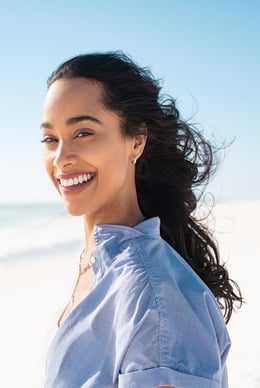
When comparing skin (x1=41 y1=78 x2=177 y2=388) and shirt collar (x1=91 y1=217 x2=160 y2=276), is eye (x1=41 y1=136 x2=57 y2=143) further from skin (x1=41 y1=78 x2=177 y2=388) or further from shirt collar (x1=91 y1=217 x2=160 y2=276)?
shirt collar (x1=91 y1=217 x2=160 y2=276)

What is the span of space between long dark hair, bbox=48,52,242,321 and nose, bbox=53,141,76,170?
0.20 meters

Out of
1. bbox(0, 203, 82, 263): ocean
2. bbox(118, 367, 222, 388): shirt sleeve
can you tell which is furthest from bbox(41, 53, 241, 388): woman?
bbox(0, 203, 82, 263): ocean

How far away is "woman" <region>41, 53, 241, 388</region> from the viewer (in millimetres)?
1764

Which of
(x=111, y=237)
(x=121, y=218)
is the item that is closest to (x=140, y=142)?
(x=121, y=218)

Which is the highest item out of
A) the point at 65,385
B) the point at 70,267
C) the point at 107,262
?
the point at 70,267

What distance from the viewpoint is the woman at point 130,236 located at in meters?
1.76

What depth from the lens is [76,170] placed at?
2.23 meters

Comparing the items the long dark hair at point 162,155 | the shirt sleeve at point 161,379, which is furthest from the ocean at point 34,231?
the shirt sleeve at point 161,379

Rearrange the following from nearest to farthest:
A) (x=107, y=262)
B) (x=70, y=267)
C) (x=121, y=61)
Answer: (x=107, y=262)
(x=121, y=61)
(x=70, y=267)

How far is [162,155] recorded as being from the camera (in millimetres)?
2705

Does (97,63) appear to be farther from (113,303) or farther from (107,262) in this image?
(113,303)

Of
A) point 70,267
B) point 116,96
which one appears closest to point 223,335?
point 116,96

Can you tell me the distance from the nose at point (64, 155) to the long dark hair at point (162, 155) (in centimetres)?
20

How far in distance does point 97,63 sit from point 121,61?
0.39 ft
